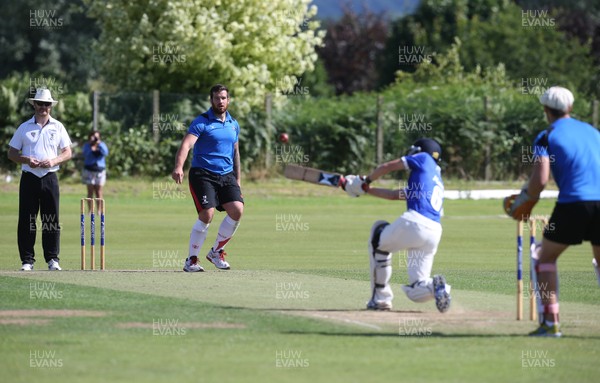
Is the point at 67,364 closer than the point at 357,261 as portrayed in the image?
Yes

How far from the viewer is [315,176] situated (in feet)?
39.7

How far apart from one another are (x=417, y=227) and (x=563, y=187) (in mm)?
1664

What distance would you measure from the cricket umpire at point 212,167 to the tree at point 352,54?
62.2m

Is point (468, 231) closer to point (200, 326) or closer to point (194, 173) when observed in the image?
point (194, 173)

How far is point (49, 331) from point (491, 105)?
31.3 meters

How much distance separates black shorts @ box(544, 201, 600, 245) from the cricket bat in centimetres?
225

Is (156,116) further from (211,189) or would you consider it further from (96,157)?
(211,189)

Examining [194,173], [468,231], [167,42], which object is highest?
[167,42]

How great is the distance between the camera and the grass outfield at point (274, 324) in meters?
9.34

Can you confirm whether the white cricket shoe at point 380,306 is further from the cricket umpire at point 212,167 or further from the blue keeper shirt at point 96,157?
the blue keeper shirt at point 96,157

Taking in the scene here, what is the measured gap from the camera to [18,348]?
10164 mm

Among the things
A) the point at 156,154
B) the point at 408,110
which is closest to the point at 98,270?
the point at 156,154

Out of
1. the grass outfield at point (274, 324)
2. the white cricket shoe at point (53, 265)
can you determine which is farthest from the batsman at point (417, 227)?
the white cricket shoe at point (53, 265)

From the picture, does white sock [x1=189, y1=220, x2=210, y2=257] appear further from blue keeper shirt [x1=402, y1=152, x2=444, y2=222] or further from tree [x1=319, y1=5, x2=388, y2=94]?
tree [x1=319, y1=5, x2=388, y2=94]
